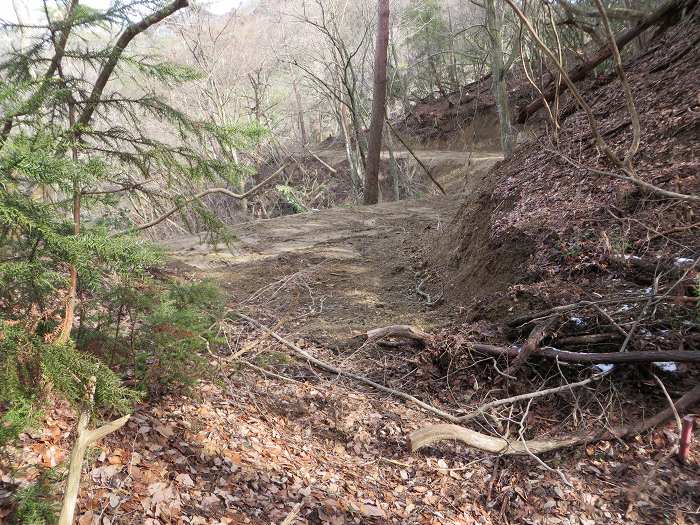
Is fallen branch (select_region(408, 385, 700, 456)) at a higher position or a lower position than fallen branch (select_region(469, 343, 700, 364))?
lower

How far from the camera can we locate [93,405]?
7.85ft

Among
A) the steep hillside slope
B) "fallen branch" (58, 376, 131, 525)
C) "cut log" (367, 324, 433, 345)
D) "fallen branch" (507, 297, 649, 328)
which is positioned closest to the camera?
"fallen branch" (58, 376, 131, 525)

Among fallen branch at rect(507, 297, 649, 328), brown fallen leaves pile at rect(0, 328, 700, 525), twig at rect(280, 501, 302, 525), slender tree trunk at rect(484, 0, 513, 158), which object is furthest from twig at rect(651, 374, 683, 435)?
slender tree trunk at rect(484, 0, 513, 158)

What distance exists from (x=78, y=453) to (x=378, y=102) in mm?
12188

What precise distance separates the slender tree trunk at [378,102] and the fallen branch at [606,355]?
9.96 meters

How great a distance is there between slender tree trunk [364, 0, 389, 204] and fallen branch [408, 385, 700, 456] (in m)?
10.7

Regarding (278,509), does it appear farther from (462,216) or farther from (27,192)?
(462,216)

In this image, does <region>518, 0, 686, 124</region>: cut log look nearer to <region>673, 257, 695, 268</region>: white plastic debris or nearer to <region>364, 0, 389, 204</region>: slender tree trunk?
<region>673, 257, 695, 268</region>: white plastic debris

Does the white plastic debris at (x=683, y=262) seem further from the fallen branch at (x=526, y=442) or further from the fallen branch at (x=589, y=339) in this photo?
the fallen branch at (x=526, y=442)

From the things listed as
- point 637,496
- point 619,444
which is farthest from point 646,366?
point 637,496

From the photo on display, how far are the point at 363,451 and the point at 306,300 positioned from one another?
3.25 m

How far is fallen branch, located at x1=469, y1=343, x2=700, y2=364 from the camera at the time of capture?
314 cm

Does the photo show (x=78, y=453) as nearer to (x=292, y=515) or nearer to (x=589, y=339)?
(x=292, y=515)

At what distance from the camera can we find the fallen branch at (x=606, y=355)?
3144mm
